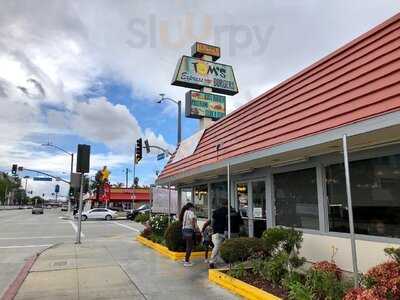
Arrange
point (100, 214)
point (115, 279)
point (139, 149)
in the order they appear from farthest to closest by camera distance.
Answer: point (100, 214), point (139, 149), point (115, 279)

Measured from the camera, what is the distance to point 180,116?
28.2 meters

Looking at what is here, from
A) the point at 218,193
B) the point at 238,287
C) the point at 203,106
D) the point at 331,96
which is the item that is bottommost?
the point at 238,287

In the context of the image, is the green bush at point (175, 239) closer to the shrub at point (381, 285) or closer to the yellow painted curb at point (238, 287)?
the yellow painted curb at point (238, 287)

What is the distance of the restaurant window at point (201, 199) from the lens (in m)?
16.7

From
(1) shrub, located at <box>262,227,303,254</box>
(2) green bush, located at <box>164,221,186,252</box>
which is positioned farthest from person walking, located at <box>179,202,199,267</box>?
(1) shrub, located at <box>262,227,303,254</box>

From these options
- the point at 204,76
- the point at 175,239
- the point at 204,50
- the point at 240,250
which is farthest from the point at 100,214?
the point at 240,250

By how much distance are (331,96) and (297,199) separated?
298cm

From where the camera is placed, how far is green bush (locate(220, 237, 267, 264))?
8.96 metres

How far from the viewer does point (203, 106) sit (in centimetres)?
2358

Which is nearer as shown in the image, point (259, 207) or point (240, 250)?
point (240, 250)

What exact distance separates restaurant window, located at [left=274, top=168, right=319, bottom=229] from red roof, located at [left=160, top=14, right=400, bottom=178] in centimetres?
108

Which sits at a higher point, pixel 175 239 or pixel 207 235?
pixel 207 235

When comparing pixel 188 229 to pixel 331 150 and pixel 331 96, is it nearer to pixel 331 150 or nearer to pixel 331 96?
pixel 331 150

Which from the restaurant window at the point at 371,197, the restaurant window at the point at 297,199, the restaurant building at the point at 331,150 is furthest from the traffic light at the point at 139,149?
the restaurant window at the point at 371,197
